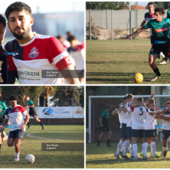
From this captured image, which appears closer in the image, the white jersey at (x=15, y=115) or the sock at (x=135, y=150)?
the sock at (x=135, y=150)

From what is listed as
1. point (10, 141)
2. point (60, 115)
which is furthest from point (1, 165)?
point (60, 115)

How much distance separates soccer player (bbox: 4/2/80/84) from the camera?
4.06 metres

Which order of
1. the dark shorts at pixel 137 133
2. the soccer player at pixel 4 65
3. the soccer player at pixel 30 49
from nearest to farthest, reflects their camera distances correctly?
the soccer player at pixel 30 49 < the soccer player at pixel 4 65 < the dark shorts at pixel 137 133

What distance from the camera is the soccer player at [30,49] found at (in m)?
4.06

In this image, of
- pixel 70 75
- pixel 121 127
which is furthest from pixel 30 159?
pixel 121 127

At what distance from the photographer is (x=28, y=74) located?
434 centimetres

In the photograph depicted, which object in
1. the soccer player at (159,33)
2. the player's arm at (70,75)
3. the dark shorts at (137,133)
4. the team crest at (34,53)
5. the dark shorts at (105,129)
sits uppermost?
the soccer player at (159,33)

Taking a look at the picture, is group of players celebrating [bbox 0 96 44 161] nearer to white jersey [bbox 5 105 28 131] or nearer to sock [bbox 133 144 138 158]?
white jersey [bbox 5 105 28 131]

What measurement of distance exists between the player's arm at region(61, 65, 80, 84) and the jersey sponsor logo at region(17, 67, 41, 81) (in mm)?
460

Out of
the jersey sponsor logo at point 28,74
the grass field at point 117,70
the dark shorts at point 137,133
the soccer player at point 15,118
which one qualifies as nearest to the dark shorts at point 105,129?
the dark shorts at point 137,133

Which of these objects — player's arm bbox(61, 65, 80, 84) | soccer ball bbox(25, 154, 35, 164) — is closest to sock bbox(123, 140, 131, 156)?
player's arm bbox(61, 65, 80, 84)

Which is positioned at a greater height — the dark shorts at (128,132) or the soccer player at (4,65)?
the soccer player at (4,65)

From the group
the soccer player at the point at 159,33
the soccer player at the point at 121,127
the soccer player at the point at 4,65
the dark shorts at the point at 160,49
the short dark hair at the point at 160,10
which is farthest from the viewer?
the dark shorts at the point at 160,49

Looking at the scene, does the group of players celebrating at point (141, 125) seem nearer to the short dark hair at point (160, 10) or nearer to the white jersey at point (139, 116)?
the white jersey at point (139, 116)
